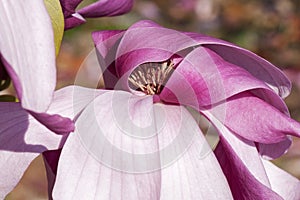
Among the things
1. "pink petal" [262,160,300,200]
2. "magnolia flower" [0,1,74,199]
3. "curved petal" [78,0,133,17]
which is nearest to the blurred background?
"curved petal" [78,0,133,17]

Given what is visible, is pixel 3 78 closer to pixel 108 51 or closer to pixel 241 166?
pixel 108 51

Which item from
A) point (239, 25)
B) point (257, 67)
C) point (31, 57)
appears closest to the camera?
point (31, 57)

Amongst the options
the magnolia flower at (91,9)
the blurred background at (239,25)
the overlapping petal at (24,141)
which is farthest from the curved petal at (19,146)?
the blurred background at (239,25)

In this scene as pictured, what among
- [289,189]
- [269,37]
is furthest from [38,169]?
[289,189]

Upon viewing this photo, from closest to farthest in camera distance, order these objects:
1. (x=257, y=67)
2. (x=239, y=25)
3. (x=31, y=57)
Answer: (x=31, y=57), (x=257, y=67), (x=239, y=25)

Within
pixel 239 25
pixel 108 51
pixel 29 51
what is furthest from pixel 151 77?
pixel 239 25

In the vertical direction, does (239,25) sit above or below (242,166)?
below

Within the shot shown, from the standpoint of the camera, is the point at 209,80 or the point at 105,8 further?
the point at 105,8
